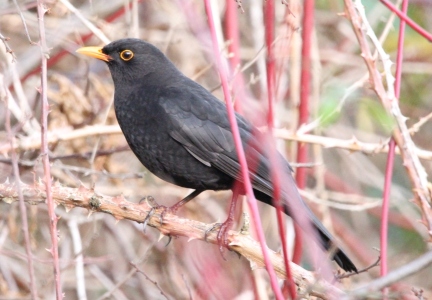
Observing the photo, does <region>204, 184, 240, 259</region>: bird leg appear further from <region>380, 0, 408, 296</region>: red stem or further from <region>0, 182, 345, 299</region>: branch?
<region>380, 0, 408, 296</region>: red stem

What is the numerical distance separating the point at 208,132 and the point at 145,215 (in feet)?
2.55

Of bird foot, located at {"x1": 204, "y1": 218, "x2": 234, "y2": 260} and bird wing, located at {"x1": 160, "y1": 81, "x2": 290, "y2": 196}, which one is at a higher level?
bird wing, located at {"x1": 160, "y1": 81, "x2": 290, "y2": 196}

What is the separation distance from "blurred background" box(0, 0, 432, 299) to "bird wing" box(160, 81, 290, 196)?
316 millimetres

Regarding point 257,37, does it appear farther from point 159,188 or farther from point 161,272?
point 161,272

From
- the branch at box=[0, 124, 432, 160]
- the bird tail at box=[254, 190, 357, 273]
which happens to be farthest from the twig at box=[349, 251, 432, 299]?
the branch at box=[0, 124, 432, 160]

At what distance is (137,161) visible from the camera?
237 inches

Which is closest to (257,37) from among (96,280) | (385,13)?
(385,13)

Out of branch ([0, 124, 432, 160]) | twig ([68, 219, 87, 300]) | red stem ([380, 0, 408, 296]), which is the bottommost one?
twig ([68, 219, 87, 300])

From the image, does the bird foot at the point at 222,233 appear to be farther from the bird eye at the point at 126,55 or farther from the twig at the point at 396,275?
the twig at the point at 396,275

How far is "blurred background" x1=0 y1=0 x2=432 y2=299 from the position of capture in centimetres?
489

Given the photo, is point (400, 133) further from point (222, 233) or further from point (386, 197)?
point (222, 233)

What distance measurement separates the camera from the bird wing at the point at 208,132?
13.2 ft

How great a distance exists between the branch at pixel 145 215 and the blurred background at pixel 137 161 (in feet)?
2.94

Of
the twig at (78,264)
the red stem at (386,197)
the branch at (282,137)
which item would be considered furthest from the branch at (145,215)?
the twig at (78,264)
